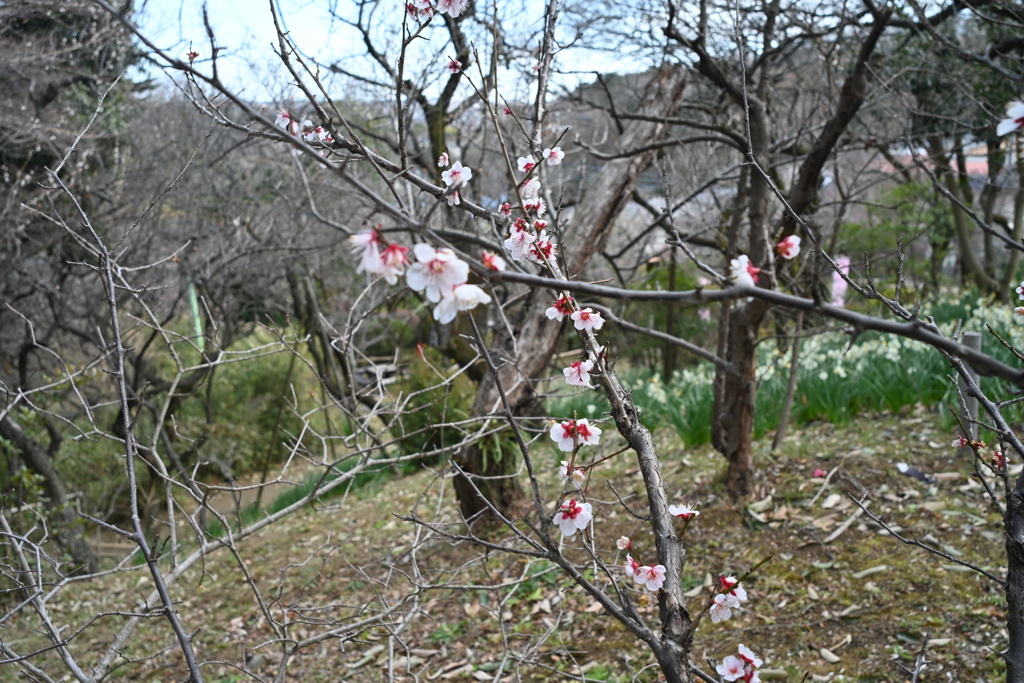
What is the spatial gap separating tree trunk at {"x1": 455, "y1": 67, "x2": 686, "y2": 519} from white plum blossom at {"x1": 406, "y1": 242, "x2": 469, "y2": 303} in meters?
2.77

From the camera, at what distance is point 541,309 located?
12.1 feet

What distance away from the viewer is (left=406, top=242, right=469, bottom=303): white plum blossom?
0.79 meters

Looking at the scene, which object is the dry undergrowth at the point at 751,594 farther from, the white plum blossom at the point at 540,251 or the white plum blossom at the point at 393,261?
the white plum blossom at the point at 393,261

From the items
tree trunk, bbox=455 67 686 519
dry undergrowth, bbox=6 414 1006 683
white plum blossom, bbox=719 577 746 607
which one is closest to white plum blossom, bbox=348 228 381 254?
white plum blossom, bbox=719 577 746 607

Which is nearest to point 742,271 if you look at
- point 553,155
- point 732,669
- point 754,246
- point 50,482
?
point 732,669

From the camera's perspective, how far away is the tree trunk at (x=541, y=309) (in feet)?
12.1

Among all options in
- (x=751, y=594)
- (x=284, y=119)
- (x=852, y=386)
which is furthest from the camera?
(x=852, y=386)

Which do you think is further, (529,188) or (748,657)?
(529,188)

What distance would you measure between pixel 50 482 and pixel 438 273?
5582 millimetres

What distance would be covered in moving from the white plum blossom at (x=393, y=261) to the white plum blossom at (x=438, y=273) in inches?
0.5

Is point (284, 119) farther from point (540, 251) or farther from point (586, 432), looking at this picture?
point (586, 432)

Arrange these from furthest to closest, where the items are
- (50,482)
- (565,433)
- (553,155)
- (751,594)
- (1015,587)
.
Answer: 1. (50,482)
2. (751,594)
3. (553,155)
4. (565,433)
5. (1015,587)

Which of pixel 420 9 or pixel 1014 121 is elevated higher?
pixel 420 9

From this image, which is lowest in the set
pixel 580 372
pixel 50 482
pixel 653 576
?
pixel 50 482
